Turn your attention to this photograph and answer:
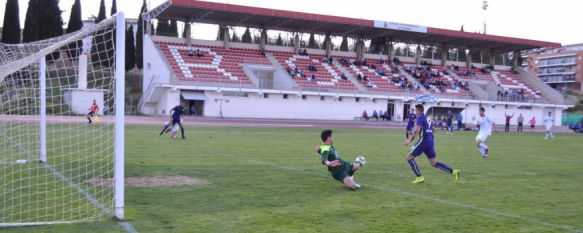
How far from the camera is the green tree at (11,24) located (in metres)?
51.8

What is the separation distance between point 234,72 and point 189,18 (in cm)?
759

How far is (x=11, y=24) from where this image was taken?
5188 cm

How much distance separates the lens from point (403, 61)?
65438mm

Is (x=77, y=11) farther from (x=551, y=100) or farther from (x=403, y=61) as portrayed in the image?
(x=551, y=100)

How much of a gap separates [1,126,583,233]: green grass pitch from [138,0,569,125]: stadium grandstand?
105ft

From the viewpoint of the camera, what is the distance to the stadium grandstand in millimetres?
47531

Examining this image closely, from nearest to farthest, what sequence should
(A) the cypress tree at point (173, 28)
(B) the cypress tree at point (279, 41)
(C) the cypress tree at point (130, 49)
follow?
(A) the cypress tree at point (173, 28) < (B) the cypress tree at point (279, 41) < (C) the cypress tree at point (130, 49)

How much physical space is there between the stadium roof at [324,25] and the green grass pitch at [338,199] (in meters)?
35.8

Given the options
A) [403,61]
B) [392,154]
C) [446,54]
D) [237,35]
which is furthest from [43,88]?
[446,54]

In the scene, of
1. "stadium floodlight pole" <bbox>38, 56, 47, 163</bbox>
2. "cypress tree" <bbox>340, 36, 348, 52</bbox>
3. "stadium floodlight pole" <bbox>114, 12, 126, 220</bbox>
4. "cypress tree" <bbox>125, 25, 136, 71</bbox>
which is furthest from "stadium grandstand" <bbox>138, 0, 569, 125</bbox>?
"stadium floodlight pole" <bbox>114, 12, 126, 220</bbox>

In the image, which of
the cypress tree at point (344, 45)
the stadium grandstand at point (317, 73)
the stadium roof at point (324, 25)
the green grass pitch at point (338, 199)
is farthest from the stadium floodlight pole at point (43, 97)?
the cypress tree at point (344, 45)

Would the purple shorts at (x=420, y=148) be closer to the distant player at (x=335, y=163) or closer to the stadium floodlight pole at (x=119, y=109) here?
the distant player at (x=335, y=163)

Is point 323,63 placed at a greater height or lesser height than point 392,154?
greater

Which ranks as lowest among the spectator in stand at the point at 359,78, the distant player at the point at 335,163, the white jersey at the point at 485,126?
the distant player at the point at 335,163
